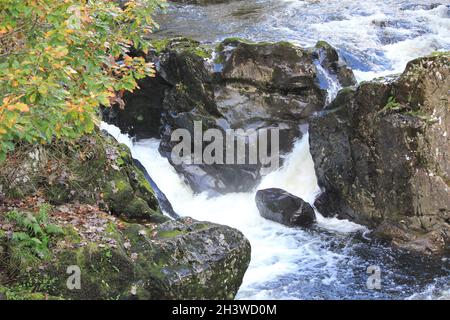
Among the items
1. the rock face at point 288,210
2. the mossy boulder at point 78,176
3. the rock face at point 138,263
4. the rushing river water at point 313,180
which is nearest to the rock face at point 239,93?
the rushing river water at point 313,180

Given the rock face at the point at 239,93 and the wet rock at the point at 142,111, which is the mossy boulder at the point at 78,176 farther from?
the wet rock at the point at 142,111

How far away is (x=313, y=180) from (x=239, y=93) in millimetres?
2824

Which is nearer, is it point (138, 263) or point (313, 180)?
point (138, 263)

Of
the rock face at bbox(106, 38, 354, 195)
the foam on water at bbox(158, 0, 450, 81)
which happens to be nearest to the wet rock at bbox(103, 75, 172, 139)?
the rock face at bbox(106, 38, 354, 195)

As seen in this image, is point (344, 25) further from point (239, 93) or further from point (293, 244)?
point (293, 244)

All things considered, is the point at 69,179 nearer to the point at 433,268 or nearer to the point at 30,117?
the point at 30,117

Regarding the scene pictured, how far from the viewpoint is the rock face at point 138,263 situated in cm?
720

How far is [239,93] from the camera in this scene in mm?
14273

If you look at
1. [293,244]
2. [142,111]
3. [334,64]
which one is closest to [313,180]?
[293,244]

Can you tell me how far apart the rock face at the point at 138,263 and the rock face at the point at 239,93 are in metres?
6.00

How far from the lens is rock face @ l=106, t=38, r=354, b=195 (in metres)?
14.1

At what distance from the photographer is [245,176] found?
47.6 feet

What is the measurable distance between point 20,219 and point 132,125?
27.5 ft

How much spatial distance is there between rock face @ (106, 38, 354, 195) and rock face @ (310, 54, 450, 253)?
7.18ft
